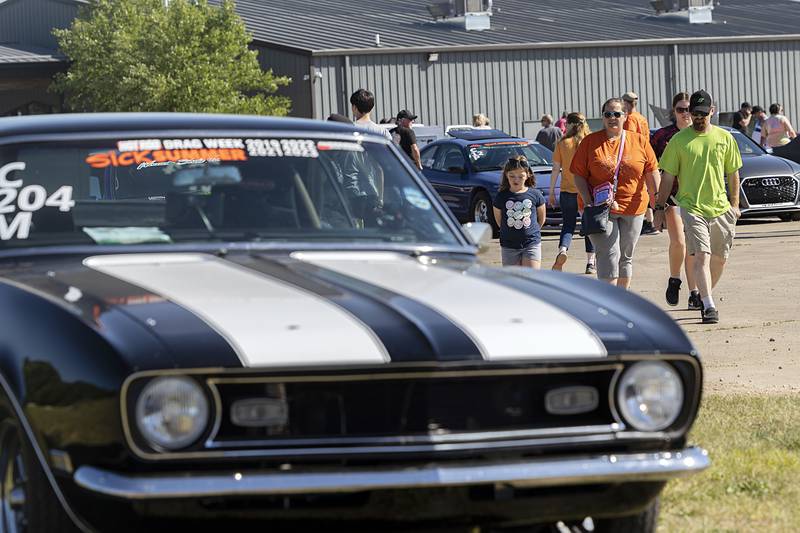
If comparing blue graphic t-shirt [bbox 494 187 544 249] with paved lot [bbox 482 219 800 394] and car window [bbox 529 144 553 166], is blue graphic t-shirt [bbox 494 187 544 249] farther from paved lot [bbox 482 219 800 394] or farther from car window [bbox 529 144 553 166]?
car window [bbox 529 144 553 166]

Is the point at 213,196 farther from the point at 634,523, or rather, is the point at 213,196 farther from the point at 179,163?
the point at 634,523

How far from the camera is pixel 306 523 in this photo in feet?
12.9

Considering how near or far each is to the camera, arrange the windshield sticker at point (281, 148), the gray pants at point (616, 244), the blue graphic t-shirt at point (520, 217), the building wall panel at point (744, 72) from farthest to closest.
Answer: the building wall panel at point (744, 72), the blue graphic t-shirt at point (520, 217), the gray pants at point (616, 244), the windshield sticker at point (281, 148)

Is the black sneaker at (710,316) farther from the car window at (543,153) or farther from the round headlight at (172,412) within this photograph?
the car window at (543,153)

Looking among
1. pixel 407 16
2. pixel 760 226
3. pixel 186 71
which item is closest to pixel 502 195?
pixel 760 226

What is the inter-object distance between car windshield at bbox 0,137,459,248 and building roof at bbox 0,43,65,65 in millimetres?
43090

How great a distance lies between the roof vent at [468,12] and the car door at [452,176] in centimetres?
2340

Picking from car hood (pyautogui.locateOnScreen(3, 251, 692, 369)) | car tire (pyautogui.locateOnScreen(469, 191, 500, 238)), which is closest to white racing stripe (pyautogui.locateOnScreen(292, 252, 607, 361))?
car hood (pyautogui.locateOnScreen(3, 251, 692, 369))

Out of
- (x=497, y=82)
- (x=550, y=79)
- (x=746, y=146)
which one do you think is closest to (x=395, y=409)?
(x=746, y=146)

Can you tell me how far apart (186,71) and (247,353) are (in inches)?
1468

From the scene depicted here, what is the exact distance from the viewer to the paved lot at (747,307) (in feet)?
29.0

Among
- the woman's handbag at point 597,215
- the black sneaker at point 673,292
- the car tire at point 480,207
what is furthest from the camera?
the car tire at point 480,207

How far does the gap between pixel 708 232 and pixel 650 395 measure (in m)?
7.14

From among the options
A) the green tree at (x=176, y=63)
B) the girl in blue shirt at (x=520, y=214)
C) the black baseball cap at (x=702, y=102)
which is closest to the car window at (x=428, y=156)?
the girl in blue shirt at (x=520, y=214)
